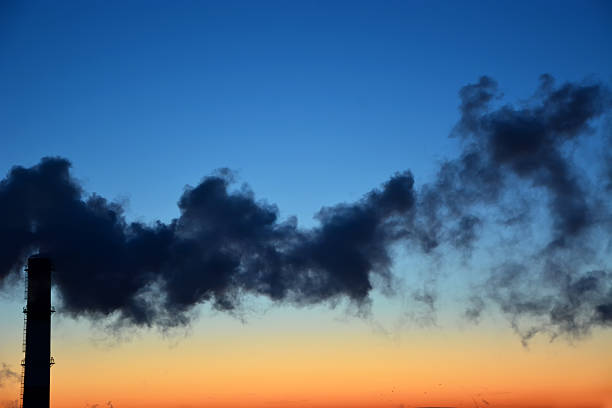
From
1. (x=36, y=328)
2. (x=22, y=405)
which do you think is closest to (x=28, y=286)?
(x=36, y=328)

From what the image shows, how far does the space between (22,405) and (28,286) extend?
26.5 feet

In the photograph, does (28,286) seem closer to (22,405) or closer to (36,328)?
(36,328)

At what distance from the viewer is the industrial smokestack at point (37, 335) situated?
2039 inches

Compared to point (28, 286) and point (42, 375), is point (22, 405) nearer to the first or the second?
point (42, 375)

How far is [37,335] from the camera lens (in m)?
52.5

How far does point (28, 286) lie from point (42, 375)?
20.6ft

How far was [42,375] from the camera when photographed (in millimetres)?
52062

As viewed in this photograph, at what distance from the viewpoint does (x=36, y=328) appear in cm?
5256

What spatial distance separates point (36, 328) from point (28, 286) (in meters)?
3.10

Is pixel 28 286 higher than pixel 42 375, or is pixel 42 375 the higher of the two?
pixel 28 286

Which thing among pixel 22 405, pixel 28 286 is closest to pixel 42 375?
pixel 22 405

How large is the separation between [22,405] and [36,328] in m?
5.17

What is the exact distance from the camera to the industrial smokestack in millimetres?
51781

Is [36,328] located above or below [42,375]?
above
